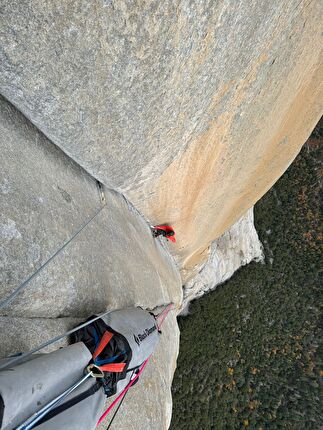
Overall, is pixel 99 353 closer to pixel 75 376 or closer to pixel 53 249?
pixel 75 376

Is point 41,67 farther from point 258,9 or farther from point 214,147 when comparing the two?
point 214,147

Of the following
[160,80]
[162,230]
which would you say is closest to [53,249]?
[160,80]

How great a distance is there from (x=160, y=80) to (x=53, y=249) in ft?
4.55

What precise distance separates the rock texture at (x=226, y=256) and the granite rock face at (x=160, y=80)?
21.4 ft

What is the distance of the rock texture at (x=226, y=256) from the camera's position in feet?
36.6

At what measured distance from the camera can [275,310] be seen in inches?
609

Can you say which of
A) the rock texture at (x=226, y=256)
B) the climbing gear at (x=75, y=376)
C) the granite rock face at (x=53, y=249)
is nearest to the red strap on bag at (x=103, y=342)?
the climbing gear at (x=75, y=376)

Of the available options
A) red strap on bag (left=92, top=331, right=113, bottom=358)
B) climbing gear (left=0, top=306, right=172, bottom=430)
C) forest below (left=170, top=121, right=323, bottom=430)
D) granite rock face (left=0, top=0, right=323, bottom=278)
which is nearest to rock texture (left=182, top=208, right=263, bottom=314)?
forest below (left=170, top=121, right=323, bottom=430)

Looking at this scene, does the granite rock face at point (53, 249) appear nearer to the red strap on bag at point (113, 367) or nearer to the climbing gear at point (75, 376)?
the climbing gear at point (75, 376)

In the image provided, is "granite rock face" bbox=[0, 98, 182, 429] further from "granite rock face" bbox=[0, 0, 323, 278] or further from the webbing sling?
the webbing sling

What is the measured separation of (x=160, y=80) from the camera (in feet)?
8.21

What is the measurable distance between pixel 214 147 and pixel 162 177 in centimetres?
70

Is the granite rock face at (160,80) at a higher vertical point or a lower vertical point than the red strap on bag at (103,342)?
higher

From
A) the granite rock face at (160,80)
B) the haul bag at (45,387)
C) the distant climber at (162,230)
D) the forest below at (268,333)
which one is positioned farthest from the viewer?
the forest below at (268,333)
